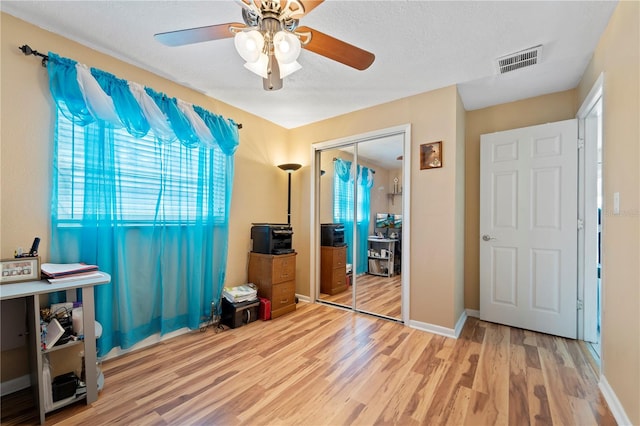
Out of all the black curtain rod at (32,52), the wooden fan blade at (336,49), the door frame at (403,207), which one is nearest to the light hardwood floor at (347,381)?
the door frame at (403,207)

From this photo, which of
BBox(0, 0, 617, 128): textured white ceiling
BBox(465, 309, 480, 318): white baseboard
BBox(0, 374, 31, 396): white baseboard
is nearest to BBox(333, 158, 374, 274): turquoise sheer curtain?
BBox(0, 0, 617, 128): textured white ceiling

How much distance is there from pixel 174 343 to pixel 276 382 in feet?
3.84

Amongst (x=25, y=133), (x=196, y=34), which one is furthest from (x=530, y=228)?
(x=25, y=133)

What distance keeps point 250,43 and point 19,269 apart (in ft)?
6.21

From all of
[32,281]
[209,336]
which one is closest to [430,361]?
[209,336]

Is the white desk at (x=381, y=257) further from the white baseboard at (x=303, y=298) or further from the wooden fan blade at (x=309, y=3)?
the wooden fan blade at (x=309, y=3)

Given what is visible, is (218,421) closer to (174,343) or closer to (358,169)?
(174,343)

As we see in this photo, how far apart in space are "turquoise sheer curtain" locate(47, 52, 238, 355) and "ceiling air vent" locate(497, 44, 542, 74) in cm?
265

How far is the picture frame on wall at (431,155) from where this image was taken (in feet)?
8.73

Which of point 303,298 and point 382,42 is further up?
point 382,42

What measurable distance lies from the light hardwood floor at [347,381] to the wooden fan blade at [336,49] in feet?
6.76

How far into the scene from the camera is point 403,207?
2883 mm

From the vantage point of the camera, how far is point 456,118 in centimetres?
260

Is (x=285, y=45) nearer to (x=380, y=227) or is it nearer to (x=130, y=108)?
(x=130, y=108)
